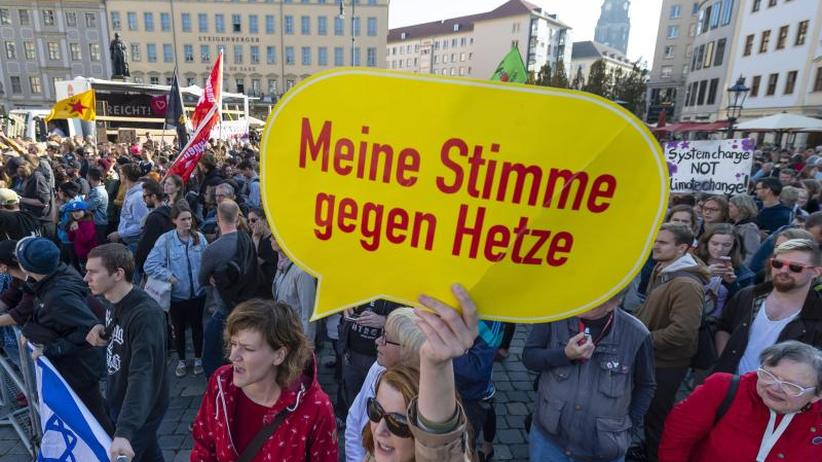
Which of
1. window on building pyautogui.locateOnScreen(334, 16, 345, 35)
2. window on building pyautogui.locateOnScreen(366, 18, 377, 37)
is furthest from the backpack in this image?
window on building pyautogui.locateOnScreen(366, 18, 377, 37)

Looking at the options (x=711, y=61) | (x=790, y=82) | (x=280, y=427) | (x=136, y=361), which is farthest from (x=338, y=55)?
(x=280, y=427)

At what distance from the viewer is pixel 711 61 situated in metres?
41.3

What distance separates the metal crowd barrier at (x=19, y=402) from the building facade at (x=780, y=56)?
37139 millimetres

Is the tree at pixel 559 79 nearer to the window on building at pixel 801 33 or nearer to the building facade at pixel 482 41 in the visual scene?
the window on building at pixel 801 33

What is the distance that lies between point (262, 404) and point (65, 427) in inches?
55.1

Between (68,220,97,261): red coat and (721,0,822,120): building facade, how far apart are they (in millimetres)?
36371

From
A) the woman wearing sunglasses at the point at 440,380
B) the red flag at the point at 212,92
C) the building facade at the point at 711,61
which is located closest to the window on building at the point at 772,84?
the building facade at the point at 711,61

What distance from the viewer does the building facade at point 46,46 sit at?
174 feet

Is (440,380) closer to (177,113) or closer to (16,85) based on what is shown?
(177,113)

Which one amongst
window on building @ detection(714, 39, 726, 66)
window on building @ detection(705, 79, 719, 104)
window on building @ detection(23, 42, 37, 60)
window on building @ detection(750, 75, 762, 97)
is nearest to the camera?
window on building @ detection(750, 75, 762, 97)

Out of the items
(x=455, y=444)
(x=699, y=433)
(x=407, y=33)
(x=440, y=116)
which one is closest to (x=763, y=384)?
(x=699, y=433)

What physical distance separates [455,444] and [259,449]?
120 centimetres

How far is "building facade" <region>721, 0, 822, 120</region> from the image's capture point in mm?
27656

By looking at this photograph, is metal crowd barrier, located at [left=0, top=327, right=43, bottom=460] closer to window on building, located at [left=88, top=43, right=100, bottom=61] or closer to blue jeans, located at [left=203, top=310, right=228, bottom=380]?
blue jeans, located at [left=203, top=310, right=228, bottom=380]
